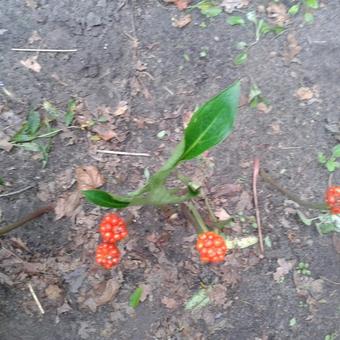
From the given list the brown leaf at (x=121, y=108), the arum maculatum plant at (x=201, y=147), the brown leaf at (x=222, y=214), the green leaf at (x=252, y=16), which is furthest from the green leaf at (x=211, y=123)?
the green leaf at (x=252, y=16)

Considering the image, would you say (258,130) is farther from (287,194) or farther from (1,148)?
(1,148)

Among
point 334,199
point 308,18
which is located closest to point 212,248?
point 334,199

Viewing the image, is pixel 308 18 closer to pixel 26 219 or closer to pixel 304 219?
pixel 304 219

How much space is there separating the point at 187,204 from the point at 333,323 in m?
0.76

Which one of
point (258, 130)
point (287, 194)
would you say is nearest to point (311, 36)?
point (258, 130)

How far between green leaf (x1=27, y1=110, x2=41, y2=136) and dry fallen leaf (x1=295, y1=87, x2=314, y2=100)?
1.10 metres

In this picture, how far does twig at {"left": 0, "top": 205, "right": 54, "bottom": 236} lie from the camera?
6.37ft

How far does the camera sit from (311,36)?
2305mm

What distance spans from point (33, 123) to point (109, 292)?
2.46 ft

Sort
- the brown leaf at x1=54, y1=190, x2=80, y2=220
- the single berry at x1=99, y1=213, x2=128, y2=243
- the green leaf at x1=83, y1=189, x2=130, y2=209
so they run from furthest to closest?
the brown leaf at x1=54, y1=190, x2=80, y2=220
the single berry at x1=99, y1=213, x2=128, y2=243
the green leaf at x1=83, y1=189, x2=130, y2=209

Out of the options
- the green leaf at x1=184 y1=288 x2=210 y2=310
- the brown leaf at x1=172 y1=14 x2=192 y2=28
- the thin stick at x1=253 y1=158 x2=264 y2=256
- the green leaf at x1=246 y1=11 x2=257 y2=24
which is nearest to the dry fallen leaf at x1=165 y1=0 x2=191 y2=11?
the brown leaf at x1=172 y1=14 x2=192 y2=28

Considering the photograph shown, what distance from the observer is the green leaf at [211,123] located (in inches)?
61.9

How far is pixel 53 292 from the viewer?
1.99 meters

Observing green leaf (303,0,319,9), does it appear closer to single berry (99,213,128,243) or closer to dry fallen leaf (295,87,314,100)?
dry fallen leaf (295,87,314,100)
